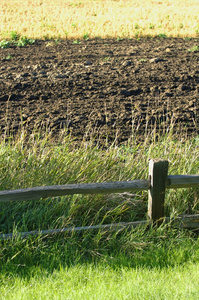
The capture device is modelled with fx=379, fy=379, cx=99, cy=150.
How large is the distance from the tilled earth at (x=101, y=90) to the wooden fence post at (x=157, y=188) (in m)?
1.44

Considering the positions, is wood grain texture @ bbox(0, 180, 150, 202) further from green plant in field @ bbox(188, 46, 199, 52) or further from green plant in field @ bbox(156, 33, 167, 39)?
green plant in field @ bbox(156, 33, 167, 39)

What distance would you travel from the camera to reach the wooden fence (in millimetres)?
3445

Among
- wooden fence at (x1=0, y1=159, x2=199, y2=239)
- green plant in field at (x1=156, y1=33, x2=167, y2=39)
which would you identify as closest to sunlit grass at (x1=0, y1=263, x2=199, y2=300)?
wooden fence at (x1=0, y1=159, x2=199, y2=239)

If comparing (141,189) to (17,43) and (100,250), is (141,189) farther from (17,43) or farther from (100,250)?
(17,43)

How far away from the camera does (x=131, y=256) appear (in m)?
3.60

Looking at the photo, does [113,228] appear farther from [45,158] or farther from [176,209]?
[45,158]

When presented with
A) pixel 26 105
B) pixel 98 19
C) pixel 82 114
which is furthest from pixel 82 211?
pixel 98 19

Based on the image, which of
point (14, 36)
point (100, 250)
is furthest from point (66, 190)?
point (14, 36)

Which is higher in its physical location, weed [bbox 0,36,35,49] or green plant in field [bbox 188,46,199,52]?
weed [bbox 0,36,35,49]

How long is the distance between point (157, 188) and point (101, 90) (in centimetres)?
497

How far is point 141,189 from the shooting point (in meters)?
3.72

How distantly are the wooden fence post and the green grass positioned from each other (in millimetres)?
149

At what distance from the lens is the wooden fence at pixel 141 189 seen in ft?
11.3

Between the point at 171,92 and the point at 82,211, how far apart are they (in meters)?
5.05
